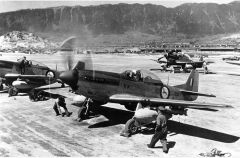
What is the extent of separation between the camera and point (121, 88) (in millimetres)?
11477

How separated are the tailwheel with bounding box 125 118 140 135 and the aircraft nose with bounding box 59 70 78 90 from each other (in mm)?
2622

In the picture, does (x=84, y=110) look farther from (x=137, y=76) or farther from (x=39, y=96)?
(x=39, y=96)

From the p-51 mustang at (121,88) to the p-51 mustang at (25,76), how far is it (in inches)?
271

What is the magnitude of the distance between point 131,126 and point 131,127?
0.14 ft

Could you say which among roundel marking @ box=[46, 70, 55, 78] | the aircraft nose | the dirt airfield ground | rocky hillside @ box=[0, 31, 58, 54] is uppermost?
rocky hillside @ box=[0, 31, 58, 54]

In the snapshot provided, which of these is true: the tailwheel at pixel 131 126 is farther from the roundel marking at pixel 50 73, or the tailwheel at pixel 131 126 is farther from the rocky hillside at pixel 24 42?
the rocky hillside at pixel 24 42

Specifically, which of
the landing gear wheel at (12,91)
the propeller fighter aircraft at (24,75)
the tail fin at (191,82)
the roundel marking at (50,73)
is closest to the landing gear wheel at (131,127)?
the tail fin at (191,82)

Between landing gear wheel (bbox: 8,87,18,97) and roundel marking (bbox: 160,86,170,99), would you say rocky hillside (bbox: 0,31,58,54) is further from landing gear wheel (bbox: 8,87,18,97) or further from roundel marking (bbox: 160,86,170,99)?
roundel marking (bbox: 160,86,170,99)

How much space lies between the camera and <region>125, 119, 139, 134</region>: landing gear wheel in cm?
1014

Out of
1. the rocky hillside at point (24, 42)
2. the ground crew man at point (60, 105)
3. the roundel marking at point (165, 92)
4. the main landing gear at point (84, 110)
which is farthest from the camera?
the rocky hillside at point (24, 42)

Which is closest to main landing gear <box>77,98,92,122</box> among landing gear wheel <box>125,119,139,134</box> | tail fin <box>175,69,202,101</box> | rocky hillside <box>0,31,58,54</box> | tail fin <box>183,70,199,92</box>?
landing gear wheel <box>125,119,139,134</box>

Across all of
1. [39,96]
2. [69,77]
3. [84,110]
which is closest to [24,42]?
[39,96]

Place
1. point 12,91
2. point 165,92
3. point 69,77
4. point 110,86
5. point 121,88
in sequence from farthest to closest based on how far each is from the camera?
point 12,91, point 165,92, point 121,88, point 110,86, point 69,77

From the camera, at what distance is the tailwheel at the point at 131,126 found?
10.1 m
